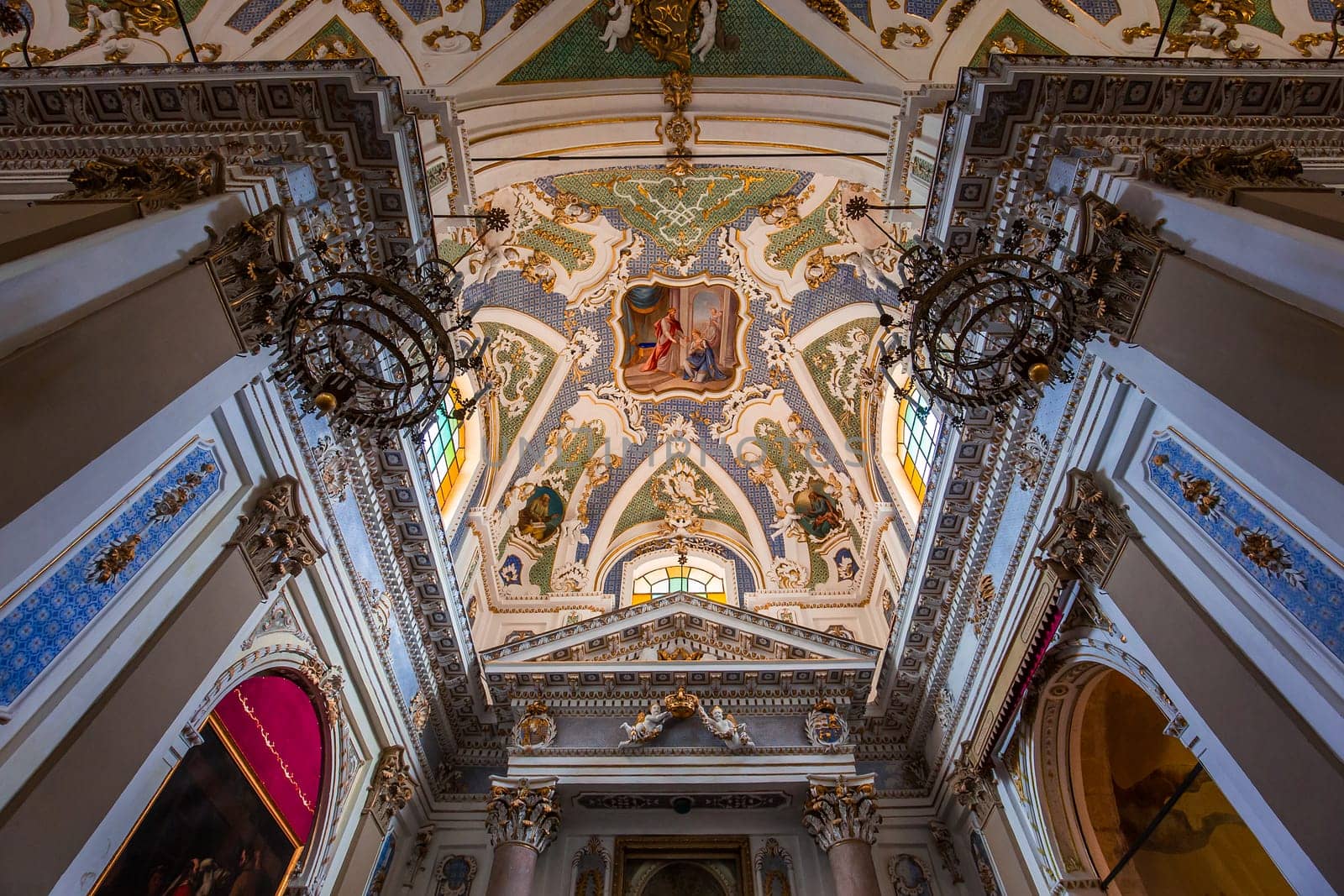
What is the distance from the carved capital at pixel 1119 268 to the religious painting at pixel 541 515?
1041 centimetres

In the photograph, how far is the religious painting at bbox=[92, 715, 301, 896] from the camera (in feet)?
16.4

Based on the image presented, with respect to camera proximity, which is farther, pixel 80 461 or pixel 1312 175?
pixel 1312 175

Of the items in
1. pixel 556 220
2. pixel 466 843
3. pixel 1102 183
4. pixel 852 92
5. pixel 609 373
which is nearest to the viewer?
pixel 1102 183

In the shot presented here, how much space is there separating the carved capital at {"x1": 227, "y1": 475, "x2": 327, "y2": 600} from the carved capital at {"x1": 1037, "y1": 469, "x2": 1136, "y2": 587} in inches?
261

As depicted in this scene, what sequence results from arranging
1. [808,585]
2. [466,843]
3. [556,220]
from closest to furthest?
1. [466,843]
2. [556,220]
3. [808,585]

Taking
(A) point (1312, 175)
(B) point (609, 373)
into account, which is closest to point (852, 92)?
(A) point (1312, 175)

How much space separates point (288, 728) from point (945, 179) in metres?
8.13

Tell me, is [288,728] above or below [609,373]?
below

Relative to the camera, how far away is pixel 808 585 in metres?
13.4

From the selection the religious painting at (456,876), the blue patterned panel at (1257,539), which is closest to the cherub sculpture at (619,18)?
the blue patterned panel at (1257,539)

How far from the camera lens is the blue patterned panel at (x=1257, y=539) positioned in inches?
161

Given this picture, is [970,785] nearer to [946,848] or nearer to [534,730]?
[946,848]

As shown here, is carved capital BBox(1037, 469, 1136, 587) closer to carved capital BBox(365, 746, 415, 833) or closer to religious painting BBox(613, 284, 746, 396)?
carved capital BBox(365, 746, 415, 833)

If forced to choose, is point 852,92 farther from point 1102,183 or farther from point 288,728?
point 288,728
